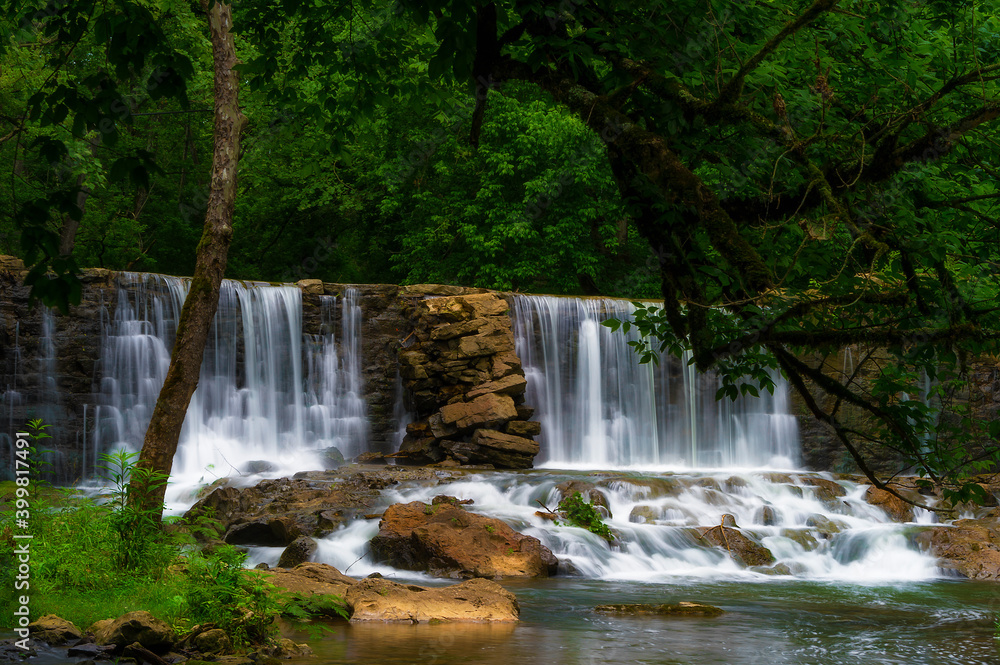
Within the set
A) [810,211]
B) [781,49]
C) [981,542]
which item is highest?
[781,49]

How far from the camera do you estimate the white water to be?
12.6m

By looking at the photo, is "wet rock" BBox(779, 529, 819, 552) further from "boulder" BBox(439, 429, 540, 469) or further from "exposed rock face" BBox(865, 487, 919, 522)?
"boulder" BBox(439, 429, 540, 469)

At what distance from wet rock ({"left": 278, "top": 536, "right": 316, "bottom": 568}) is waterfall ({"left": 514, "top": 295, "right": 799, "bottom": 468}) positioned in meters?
10.7

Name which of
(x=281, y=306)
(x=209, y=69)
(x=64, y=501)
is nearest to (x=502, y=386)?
(x=281, y=306)

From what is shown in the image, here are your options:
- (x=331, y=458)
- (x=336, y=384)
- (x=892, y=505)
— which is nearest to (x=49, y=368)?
(x=331, y=458)

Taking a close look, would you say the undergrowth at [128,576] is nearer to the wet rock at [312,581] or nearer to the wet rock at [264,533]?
the wet rock at [312,581]

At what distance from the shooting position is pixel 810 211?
406 cm

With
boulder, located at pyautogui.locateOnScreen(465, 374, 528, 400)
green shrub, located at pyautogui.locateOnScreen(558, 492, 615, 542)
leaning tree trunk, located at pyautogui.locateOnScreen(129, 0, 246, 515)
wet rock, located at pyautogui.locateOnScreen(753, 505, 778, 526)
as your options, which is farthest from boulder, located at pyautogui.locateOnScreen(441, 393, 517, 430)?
leaning tree trunk, located at pyautogui.locateOnScreen(129, 0, 246, 515)

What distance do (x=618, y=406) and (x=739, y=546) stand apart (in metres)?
9.71

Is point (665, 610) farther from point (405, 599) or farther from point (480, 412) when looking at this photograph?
point (480, 412)

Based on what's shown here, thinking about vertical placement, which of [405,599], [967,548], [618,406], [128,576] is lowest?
[967,548]

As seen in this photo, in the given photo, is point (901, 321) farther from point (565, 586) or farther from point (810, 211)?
point (565, 586)

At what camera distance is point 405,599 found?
8711 millimetres

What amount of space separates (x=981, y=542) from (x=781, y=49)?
34.4ft
